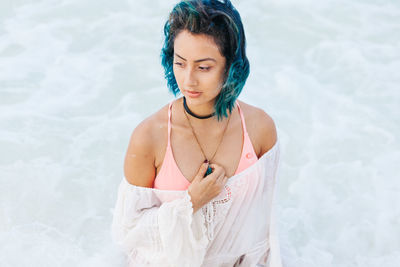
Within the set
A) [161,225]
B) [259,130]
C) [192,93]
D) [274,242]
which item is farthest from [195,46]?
[274,242]

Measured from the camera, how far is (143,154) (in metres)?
2.10

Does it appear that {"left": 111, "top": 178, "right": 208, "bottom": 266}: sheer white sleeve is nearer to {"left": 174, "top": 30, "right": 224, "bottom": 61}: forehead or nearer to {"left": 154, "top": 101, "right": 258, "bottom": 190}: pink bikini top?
{"left": 154, "top": 101, "right": 258, "bottom": 190}: pink bikini top

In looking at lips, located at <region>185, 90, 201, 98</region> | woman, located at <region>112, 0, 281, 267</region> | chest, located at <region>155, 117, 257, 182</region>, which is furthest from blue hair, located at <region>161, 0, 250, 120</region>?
chest, located at <region>155, 117, 257, 182</region>

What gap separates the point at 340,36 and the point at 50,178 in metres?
4.18

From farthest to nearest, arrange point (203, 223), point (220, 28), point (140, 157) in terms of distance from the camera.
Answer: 1. point (203, 223)
2. point (140, 157)
3. point (220, 28)

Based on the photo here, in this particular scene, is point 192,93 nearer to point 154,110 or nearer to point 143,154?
point 143,154

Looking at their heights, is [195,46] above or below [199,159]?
above

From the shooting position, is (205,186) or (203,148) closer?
(205,186)

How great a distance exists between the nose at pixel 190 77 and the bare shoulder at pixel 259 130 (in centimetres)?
48

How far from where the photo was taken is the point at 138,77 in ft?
18.2

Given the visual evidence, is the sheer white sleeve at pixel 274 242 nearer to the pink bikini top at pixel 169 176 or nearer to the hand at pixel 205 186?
the hand at pixel 205 186

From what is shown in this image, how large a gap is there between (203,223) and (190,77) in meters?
0.70

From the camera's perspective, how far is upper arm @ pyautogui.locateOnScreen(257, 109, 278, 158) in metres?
2.35

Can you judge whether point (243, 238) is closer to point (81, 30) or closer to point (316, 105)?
point (316, 105)
